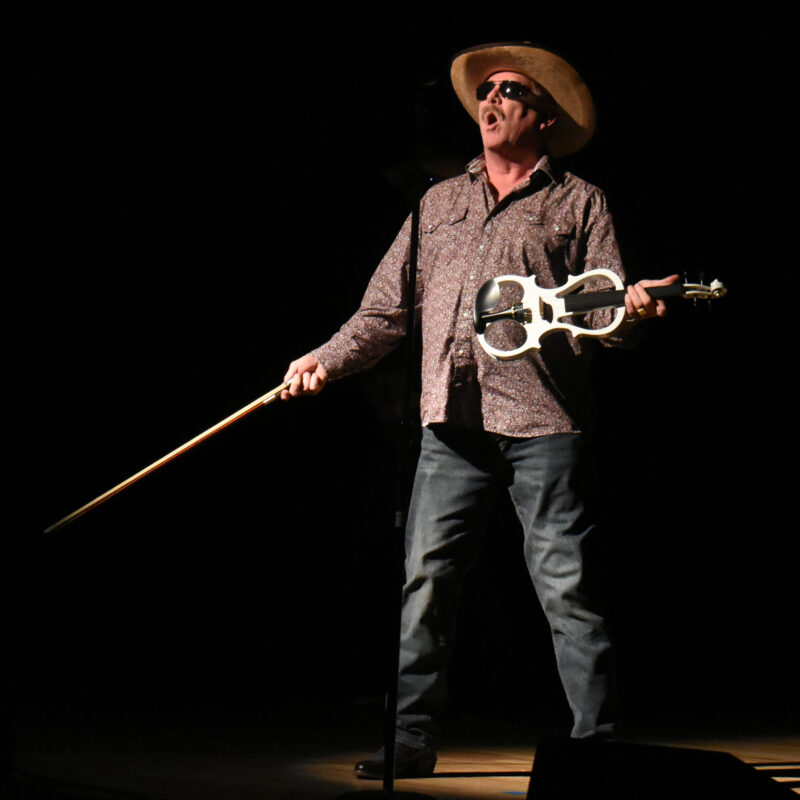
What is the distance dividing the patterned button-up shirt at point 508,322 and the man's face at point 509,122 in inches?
3.0

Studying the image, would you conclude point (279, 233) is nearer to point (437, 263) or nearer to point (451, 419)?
point (437, 263)

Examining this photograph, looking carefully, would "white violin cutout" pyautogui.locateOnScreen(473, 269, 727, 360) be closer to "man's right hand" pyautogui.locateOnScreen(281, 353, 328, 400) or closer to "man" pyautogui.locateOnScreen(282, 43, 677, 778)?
"man" pyautogui.locateOnScreen(282, 43, 677, 778)

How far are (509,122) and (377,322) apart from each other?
58 cm

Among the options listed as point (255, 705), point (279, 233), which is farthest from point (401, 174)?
point (255, 705)

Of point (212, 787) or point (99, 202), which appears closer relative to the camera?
point (212, 787)

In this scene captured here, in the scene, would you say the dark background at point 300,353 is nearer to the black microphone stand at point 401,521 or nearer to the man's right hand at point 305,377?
the man's right hand at point 305,377

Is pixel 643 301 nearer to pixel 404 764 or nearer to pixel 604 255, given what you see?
pixel 604 255

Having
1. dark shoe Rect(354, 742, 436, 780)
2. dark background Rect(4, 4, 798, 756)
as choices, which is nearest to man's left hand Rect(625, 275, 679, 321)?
dark shoe Rect(354, 742, 436, 780)

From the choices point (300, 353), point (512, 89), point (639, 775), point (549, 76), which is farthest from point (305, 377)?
point (300, 353)

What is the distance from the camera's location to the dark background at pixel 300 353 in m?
3.57

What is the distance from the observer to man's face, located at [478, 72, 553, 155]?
2568mm

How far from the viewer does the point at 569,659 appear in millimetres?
2297

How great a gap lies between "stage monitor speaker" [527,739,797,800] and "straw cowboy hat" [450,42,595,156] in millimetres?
1636

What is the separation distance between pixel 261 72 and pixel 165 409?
124 centimetres
